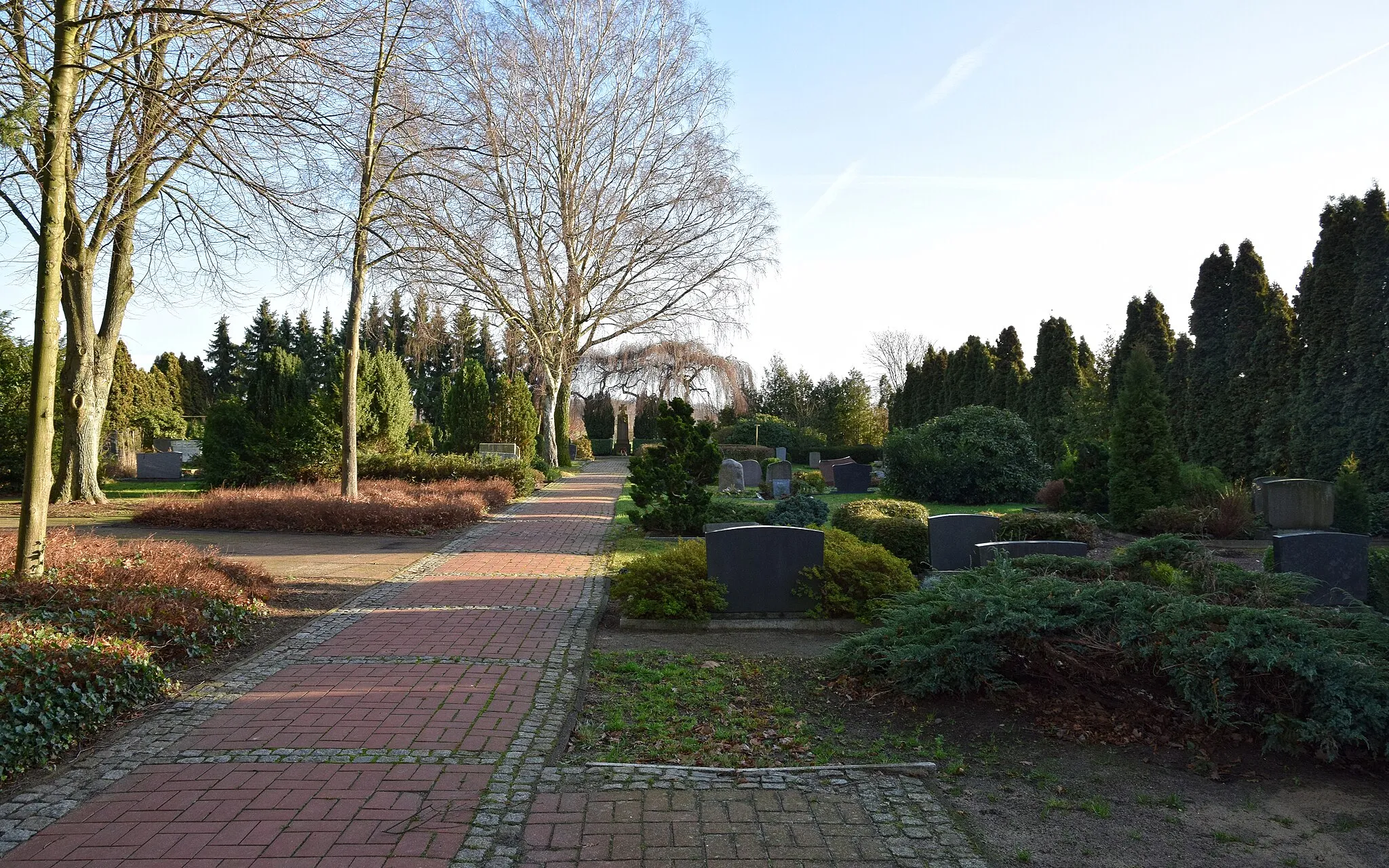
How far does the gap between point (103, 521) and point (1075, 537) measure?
52.2ft

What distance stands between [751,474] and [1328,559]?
19.4 meters

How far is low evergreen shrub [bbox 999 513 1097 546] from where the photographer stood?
12.1 m

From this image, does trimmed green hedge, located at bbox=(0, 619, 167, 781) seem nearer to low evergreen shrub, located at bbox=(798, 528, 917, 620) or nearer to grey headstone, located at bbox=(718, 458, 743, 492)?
low evergreen shrub, located at bbox=(798, 528, 917, 620)

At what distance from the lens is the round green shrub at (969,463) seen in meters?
21.6

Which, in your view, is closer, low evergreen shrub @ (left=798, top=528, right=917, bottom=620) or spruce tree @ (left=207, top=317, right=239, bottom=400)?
low evergreen shrub @ (left=798, top=528, right=917, bottom=620)

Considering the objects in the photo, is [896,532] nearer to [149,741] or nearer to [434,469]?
[149,741]


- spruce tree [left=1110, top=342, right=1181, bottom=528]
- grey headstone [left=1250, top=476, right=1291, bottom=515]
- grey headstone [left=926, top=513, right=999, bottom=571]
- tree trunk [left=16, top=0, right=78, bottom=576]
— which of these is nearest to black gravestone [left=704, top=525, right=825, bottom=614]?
grey headstone [left=926, top=513, right=999, bottom=571]

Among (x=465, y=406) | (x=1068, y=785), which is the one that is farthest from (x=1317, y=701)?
(x=465, y=406)

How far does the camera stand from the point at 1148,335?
26312 millimetres

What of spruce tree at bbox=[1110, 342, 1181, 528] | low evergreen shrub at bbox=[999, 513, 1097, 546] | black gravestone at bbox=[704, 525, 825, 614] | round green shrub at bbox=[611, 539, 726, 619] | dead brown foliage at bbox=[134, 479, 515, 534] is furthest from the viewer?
spruce tree at bbox=[1110, 342, 1181, 528]

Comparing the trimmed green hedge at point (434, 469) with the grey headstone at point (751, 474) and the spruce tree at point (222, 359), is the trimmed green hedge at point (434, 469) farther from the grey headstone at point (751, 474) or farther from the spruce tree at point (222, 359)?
the spruce tree at point (222, 359)

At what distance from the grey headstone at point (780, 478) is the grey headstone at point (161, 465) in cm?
1889

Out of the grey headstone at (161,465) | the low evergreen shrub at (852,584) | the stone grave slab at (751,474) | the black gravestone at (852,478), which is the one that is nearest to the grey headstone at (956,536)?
the low evergreen shrub at (852,584)

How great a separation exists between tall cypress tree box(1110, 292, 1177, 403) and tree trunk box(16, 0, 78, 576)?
24.9 meters
